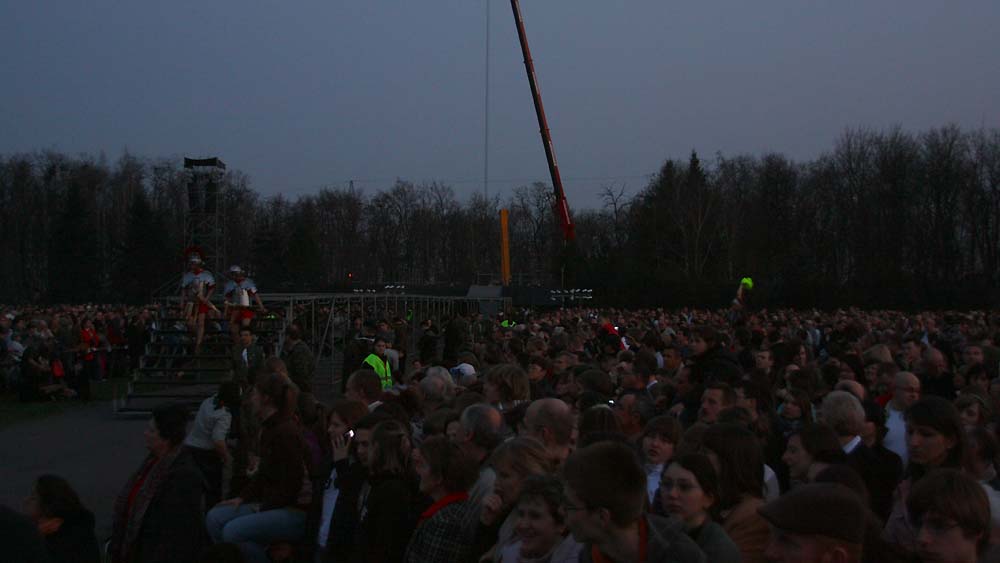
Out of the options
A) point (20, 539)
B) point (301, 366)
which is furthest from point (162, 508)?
point (301, 366)

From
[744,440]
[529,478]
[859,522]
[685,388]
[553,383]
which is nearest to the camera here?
[859,522]

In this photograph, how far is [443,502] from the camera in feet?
15.2

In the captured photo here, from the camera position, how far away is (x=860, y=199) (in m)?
64.8

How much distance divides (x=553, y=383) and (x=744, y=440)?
603 centimetres

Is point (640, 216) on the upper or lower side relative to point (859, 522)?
upper

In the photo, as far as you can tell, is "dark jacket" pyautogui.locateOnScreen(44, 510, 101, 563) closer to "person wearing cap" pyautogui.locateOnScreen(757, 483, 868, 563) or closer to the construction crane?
"person wearing cap" pyautogui.locateOnScreen(757, 483, 868, 563)

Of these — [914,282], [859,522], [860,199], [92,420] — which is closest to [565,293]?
[914,282]

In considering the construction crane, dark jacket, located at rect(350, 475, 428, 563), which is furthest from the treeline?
dark jacket, located at rect(350, 475, 428, 563)

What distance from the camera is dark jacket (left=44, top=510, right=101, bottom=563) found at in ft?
16.0

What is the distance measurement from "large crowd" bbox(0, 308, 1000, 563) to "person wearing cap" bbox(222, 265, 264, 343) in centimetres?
1062

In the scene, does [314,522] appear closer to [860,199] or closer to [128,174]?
[860,199]

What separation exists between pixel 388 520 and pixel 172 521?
48.7 inches

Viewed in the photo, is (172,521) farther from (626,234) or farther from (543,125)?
(626,234)

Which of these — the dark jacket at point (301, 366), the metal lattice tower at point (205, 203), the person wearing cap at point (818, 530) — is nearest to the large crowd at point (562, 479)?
the person wearing cap at point (818, 530)
